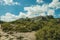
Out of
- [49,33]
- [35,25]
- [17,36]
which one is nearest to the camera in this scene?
[49,33]

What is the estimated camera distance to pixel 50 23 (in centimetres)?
412

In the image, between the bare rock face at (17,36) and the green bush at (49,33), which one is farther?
the bare rock face at (17,36)

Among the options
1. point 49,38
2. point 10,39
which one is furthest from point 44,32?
point 10,39

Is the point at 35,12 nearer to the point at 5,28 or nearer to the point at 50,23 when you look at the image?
the point at 50,23

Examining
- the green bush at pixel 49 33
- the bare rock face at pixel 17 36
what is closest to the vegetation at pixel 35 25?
the green bush at pixel 49 33

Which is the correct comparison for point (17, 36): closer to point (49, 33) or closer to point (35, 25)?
point (35, 25)

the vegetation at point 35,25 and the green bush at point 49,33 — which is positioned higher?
the vegetation at point 35,25

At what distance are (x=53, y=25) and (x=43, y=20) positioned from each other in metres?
0.43

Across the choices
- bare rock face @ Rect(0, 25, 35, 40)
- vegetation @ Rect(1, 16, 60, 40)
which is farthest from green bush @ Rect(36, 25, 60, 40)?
bare rock face @ Rect(0, 25, 35, 40)

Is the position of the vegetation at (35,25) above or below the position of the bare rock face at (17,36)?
above

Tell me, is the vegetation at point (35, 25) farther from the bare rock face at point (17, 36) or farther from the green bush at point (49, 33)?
the bare rock face at point (17, 36)

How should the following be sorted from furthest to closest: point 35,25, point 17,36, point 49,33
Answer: point 35,25
point 17,36
point 49,33

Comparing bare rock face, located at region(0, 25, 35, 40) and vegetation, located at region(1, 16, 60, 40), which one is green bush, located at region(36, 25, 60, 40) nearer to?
vegetation, located at region(1, 16, 60, 40)

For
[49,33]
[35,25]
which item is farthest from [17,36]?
[49,33]
